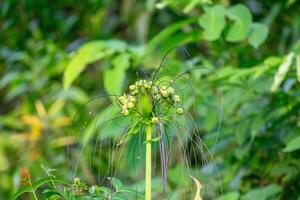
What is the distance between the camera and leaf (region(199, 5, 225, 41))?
158 cm

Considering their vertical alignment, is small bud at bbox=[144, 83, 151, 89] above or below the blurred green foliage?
above

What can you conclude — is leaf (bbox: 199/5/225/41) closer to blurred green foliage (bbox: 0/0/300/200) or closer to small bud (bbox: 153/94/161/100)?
blurred green foliage (bbox: 0/0/300/200)

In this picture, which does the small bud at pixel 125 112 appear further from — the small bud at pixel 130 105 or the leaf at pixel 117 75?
the leaf at pixel 117 75

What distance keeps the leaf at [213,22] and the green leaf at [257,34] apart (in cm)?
8

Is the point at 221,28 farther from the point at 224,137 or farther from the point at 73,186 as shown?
the point at 73,186

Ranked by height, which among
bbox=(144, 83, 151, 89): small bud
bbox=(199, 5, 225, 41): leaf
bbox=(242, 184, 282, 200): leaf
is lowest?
bbox=(242, 184, 282, 200): leaf

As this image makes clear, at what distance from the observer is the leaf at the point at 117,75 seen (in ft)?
5.49

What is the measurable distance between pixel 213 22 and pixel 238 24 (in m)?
0.07

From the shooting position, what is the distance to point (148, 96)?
841 mm


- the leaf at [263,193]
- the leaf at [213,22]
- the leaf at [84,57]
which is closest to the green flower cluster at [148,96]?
the leaf at [263,193]

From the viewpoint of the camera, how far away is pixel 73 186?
0.88 meters

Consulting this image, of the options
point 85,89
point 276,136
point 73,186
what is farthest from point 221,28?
point 85,89

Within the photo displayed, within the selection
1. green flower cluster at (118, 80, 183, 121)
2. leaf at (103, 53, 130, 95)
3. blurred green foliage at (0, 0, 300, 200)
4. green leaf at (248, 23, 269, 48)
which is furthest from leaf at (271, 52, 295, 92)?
green flower cluster at (118, 80, 183, 121)

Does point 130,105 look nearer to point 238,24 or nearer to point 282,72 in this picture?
point 282,72
